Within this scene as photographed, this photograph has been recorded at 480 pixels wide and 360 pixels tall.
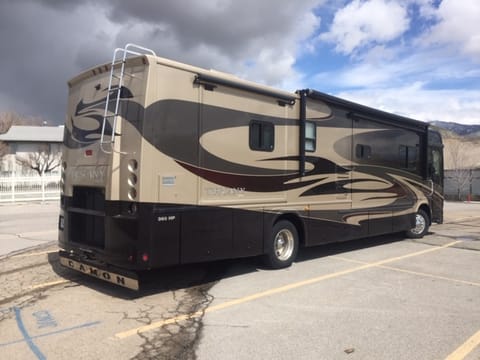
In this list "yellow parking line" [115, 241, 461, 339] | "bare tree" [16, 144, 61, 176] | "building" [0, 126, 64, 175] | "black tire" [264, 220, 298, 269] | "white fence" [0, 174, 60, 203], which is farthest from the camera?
"building" [0, 126, 64, 175]

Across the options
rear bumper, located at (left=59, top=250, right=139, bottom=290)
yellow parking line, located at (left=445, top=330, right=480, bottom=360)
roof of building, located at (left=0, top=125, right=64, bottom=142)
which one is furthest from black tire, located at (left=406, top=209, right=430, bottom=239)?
roof of building, located at (left=0, top=125, right=64, bottom=142)

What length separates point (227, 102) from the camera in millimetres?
6824

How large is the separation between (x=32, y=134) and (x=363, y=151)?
56679 mm

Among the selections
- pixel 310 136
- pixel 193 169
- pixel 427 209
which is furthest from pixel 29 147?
pixel 193 169

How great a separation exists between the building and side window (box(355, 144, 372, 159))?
47.7 m

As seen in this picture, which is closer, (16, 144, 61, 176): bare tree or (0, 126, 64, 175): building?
(16, 144, 61, 176): bare tree

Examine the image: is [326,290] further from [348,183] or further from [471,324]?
[348,183]

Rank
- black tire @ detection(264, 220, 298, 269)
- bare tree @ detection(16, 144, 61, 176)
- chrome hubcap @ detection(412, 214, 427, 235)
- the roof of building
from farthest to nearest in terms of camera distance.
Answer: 1. the roof of building
2. bare tree @ detection(16, 144, 61, 176)
3. chrome hubcap @ detection(412, 214, 427, 235)
4. black tire @ detection(264, 220, 298, 269)

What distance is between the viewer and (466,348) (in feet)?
15.0

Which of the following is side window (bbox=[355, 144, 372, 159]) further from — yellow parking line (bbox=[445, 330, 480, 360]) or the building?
the building

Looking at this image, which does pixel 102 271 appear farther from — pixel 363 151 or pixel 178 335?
pixel 363 151

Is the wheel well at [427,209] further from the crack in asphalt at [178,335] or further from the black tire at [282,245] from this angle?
the crack in asphalt at [178,335]

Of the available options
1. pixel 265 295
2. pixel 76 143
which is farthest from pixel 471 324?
pixel 76 143

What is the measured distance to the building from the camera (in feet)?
171
